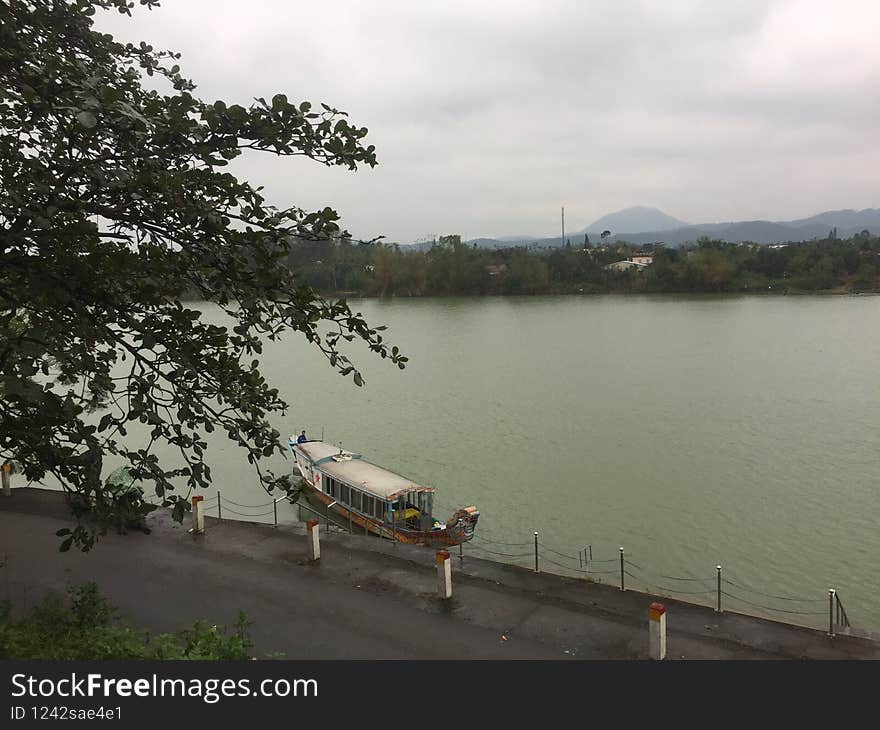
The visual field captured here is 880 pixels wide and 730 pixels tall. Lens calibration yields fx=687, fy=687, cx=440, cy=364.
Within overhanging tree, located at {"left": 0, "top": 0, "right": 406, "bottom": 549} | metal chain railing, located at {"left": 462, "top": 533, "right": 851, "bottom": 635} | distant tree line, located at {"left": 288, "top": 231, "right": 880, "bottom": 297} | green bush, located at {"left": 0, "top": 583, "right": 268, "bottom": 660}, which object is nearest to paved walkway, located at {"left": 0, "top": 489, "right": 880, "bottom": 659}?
green bush, located at {"left": 0, "top": 583, "right": 268, "bottom": 660}

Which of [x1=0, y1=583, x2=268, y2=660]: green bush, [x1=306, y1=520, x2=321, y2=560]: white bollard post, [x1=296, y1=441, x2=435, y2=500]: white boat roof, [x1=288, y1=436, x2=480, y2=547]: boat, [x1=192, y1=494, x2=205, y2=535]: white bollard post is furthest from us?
[x1=296, y1=441, x2=435, y2=500]: white boat roof

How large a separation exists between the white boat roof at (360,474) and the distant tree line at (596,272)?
59.2 m

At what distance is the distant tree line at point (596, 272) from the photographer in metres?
76.2

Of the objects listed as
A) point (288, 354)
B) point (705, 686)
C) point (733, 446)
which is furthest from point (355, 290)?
point (705, 686)

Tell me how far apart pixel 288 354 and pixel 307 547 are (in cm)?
3334

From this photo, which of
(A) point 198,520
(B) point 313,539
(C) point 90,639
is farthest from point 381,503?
(C) point 90,639

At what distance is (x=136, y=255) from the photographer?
171 inches

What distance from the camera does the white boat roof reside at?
1446cm

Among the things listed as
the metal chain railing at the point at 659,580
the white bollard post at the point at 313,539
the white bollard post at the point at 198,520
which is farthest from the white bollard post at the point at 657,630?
the white bollard post at the point at 198,520

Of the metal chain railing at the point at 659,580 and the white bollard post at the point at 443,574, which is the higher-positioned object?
the white bollard post at the point at 443,574

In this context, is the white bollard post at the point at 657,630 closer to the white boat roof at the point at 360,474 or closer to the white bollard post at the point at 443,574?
the white bollard post at the point at 443,574

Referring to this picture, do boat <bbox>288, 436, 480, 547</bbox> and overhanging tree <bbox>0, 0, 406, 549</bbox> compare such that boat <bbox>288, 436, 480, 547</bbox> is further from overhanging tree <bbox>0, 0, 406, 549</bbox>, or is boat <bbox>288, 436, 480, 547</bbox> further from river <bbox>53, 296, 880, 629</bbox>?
overhanging tree <bbox>0, 0, 406, 549</bbox>

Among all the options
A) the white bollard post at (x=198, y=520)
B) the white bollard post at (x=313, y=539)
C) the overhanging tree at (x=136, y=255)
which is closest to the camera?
the overhanging tree at (x=136, y=255)

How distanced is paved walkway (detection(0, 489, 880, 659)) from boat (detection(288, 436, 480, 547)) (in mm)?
2837
